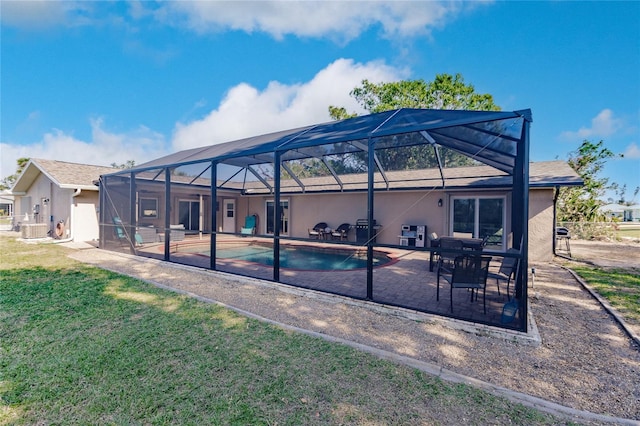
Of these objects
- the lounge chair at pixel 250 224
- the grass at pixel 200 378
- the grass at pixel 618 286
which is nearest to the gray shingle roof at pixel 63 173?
the lounge chair at pixel 250 224

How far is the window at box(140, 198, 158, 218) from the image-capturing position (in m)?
14.0

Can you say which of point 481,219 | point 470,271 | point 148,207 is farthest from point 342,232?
point 148,207

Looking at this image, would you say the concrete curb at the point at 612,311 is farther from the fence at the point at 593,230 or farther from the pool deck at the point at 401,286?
the fence at the point at 593,230

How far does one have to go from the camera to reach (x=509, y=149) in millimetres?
5688

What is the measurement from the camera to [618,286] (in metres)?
6.07

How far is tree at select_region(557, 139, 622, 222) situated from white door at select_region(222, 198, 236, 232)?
17.7m

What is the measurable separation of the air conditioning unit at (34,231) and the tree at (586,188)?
2586cm

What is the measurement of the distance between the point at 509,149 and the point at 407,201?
6185mm

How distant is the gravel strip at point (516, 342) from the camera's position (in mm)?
2632

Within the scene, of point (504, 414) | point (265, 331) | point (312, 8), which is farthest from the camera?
point (312, 8)

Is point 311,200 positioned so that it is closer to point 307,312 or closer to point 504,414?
point 307,312

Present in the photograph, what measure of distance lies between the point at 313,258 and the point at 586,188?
674 inches

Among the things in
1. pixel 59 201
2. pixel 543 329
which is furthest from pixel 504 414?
pixel 59 201

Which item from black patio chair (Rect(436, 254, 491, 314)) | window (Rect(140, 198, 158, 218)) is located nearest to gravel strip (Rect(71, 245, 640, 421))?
black patio chair (Rect(436, 254, 491, 314))
